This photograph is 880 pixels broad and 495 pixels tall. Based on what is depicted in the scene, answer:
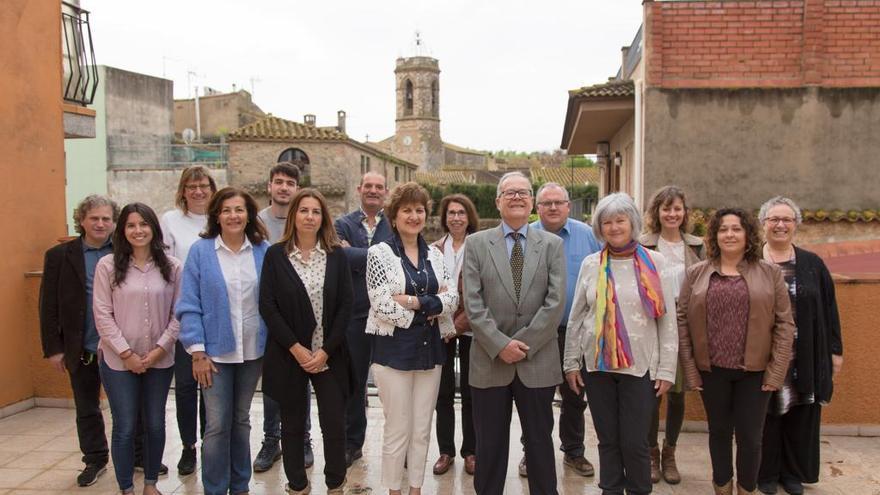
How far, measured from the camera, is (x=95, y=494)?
429 centimetres

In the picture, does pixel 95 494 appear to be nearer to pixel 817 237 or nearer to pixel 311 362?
pixel 311 362

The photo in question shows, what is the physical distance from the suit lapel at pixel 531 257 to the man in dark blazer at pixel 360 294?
3.48 feet

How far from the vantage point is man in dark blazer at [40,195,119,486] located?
4.44 meters

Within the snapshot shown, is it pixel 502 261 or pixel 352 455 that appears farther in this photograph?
pixel 352 455

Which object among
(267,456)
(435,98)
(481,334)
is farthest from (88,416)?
(435,98)

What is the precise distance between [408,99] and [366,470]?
6202 cm

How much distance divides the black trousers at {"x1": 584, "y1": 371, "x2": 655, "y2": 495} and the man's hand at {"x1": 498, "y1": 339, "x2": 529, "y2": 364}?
45 centimetres

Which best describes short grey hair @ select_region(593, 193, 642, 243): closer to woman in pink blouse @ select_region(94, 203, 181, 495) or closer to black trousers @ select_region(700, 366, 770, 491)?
black trousers @ select_region(700, 366, 770, 491)

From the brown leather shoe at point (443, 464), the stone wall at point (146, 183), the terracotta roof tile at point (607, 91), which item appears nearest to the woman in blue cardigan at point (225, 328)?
the brown leather shoe at point (443, 464)

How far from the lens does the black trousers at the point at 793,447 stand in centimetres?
430

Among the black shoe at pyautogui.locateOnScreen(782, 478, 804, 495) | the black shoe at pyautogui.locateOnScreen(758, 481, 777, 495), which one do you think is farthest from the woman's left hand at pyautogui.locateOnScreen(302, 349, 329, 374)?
the black shoe at pyautogui.locateOnScreen(782, 478, 804, 495)

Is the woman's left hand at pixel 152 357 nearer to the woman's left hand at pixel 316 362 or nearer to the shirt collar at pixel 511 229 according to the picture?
the woman's left hand at pixel 316 362

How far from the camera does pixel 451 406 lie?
4730 mm

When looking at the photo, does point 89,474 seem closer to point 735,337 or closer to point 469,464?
point 469,464
